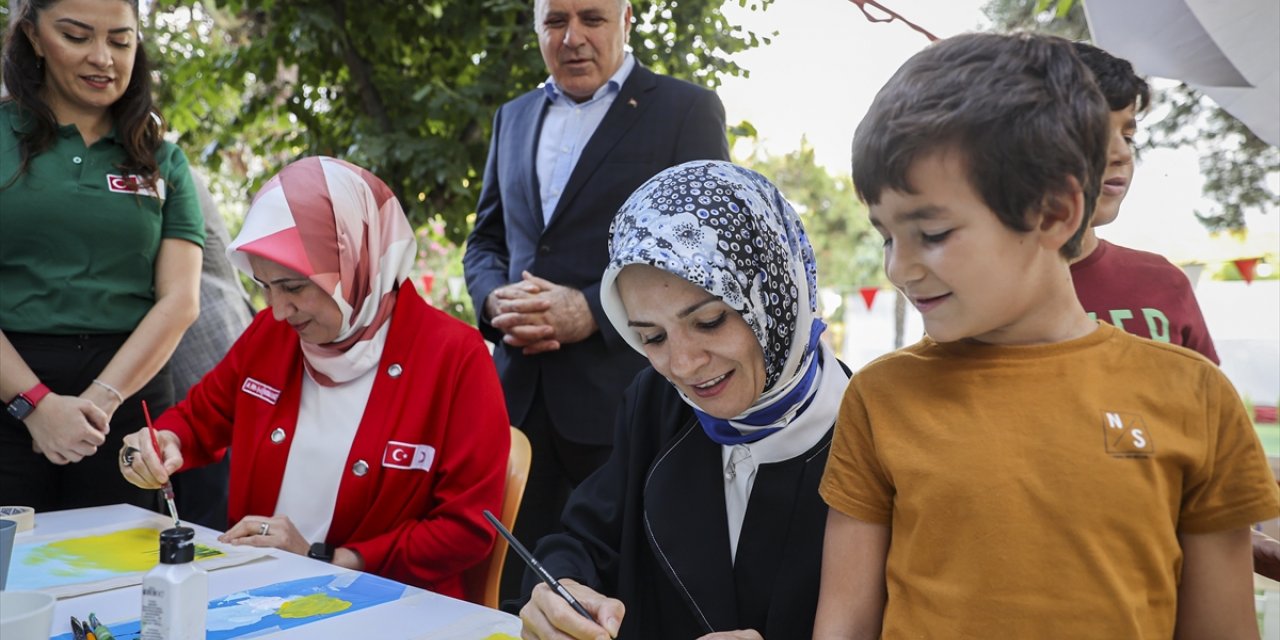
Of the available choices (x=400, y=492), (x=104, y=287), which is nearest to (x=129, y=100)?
(x=104, y=287)

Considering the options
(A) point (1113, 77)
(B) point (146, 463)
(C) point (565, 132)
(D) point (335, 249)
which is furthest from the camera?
(C) point (565, 132)

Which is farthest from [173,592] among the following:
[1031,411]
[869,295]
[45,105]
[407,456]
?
[869,295]

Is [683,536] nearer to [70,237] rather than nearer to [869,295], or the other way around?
[70,237]

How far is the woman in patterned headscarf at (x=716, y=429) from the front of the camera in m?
1.36

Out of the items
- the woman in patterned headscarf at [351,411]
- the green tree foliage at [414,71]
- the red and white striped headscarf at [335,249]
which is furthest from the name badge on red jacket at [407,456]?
the green tree foliage at [414,71]

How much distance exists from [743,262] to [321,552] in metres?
0.91

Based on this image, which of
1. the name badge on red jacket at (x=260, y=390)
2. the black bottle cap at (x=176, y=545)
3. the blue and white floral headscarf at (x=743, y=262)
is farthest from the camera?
the name badge on red jacket at (x=260, y=390)

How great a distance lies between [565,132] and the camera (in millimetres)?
2549

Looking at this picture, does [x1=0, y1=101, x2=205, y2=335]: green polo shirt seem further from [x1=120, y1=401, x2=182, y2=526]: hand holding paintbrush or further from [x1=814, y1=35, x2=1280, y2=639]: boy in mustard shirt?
[x1=814, y1=35, x2=1280, y2=639]: boy in mustard shirt

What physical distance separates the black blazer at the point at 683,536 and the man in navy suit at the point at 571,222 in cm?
79

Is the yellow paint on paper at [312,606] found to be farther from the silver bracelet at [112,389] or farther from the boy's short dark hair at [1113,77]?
the boy's short dark hair at [1113,77]

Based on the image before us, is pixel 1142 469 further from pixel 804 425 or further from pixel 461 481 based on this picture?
pixel 461 481

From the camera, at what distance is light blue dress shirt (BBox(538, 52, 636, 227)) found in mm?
2520

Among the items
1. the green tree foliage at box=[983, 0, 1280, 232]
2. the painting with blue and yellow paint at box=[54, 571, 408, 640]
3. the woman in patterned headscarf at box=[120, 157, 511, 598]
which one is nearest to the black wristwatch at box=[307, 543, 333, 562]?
the woman in patterned headscarf at box=[120, 157, 511, 598]
